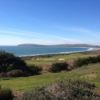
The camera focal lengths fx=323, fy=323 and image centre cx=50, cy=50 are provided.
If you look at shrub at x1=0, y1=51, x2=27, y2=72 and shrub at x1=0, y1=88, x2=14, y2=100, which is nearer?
shrub at x1=0, y1=88, x2=14, y2=100

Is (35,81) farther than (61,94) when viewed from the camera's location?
Yes

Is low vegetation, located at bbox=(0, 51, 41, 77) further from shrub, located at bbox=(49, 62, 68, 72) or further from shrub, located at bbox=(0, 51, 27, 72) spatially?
shrub, located at bbox=(49, 62, 68, 72)

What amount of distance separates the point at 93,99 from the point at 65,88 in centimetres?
207

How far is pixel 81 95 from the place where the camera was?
44.3ft

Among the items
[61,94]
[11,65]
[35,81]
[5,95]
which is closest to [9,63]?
[11,65]

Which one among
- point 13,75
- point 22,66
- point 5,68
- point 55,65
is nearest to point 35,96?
point 13,75

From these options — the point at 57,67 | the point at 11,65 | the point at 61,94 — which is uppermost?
the point at 61,94

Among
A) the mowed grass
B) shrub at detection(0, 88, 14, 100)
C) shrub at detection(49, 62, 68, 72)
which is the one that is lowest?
shrub at detection(49, 62, 68, 72)

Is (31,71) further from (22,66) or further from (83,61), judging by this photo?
(83,61)

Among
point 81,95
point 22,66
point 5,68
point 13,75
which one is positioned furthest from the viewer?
point 22,66

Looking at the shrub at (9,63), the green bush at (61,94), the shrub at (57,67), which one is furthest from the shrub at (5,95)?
the shrub at (57,67)

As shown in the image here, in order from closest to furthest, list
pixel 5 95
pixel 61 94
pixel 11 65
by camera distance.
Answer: pixel 61 94, pixel 5 95, pixel 11 65

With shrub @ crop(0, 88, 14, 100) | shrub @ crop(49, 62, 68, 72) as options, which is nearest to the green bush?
shrub @ crop(0, 88, 14, 100)

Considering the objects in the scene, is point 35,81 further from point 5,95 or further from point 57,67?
point 57,67
